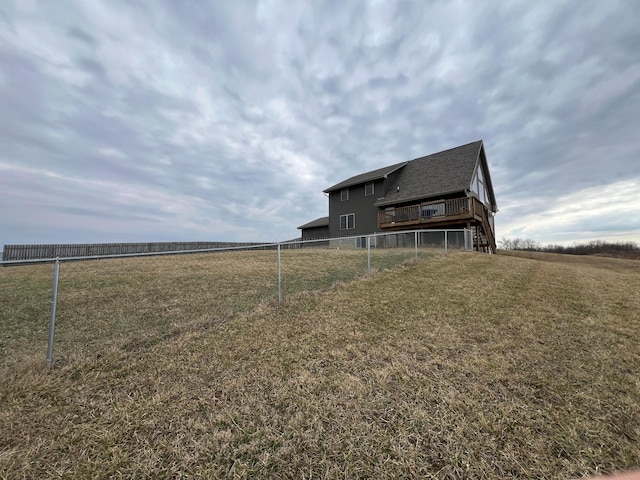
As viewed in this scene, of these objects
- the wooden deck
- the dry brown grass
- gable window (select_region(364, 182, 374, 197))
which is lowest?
the dry brown grass

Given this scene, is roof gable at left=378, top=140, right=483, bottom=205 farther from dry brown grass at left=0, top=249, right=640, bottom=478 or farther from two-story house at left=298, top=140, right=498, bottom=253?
dry brown grass at left=0, top=249, right=640, bottom=478

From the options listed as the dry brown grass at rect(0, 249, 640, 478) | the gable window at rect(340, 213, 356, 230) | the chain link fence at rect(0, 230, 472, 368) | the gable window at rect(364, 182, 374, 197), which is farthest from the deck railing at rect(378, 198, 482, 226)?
the dry brown grass at rect(0, 249, 640, 478)

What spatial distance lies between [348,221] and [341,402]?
20883 millimetres

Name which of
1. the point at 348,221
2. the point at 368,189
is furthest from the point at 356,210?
the point at 368,189

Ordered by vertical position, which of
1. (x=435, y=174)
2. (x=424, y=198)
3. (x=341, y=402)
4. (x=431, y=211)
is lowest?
(x=341, y=402)

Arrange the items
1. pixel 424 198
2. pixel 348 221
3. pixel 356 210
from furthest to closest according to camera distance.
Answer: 1. pixel 348 221
2. pixel 356 210
3. pixel 424 198

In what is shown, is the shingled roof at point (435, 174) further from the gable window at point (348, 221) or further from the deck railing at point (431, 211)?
the gable window at point (348, 221)

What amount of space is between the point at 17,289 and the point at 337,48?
43.2 feet

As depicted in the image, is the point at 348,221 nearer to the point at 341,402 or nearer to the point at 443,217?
the point at 443,217

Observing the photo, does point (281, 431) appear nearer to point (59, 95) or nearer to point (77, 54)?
point (77, 54)

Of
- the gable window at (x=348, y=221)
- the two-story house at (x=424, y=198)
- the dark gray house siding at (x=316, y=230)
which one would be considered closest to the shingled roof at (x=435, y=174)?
the two-story house at (x=424, y=198)

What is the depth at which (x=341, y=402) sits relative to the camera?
2.63m

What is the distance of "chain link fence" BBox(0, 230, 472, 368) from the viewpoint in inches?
164

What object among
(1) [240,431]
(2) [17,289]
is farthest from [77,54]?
(1) [240,431]
